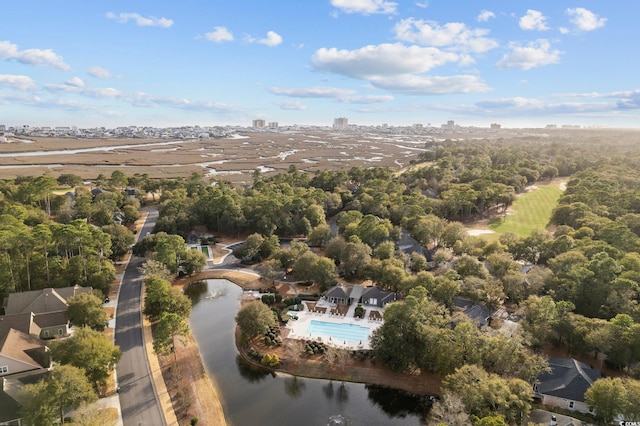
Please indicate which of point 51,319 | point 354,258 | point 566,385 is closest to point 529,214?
point 354,258

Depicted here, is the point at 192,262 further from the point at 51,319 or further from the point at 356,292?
the point at 356,292

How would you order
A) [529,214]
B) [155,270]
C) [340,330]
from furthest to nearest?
1. [529,214]
2. [155,270]
3. [340,330]

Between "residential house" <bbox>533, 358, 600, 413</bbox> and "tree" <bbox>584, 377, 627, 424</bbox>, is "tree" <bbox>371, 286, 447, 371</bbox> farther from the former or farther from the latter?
"tree" <bbox>584, 377, 627, 424</bbox>

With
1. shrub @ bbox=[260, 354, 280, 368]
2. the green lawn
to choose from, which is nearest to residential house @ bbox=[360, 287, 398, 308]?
shrub @ bbox=[260, 354, 280, 368]

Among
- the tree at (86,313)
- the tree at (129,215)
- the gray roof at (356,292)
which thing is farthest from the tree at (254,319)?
the tree at (129,215)

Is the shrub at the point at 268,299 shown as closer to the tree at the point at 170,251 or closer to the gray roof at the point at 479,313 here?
the tree at the point at 170,251

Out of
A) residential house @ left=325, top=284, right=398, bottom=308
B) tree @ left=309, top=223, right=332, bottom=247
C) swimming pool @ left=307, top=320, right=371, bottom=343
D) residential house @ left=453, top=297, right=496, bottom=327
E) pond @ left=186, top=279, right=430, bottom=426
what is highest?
tree @ left=309, top=223, right=332, bottom=247

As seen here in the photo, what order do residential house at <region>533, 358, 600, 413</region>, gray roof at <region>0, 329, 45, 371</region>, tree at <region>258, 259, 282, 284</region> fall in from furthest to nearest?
tree at <region>258, 259, 282, 284</region> < gray roof at <region>0, 329, 45, 371</region> < residential house at <region>533, 358, 600, 413</region>
